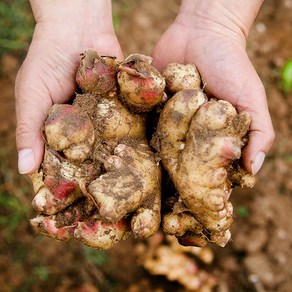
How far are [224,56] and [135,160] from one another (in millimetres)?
586

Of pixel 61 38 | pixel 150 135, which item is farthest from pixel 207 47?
pixel 61 38

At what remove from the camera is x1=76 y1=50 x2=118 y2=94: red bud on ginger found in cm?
152

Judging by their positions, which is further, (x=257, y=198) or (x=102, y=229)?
(x=257, y=198)

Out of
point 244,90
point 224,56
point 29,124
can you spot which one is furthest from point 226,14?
point 29,124

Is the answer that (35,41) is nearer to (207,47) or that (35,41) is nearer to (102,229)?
(207,47)

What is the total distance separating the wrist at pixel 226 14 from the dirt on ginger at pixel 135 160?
0.48 metres

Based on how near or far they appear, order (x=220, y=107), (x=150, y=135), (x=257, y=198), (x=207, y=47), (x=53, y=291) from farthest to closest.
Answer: (x=257, y=198)
(x=53, y=291)
(x=207, y=47)
(x=150, y=135)
(x=220, y=107)

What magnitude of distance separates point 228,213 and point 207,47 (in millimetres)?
711

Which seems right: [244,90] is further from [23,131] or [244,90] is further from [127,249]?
[127,249]

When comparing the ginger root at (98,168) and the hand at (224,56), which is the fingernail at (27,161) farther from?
the hand at (224,56)

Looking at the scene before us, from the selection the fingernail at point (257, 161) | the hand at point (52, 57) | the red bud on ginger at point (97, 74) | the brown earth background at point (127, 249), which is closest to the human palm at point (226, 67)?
the fingernail at point (257, 161)

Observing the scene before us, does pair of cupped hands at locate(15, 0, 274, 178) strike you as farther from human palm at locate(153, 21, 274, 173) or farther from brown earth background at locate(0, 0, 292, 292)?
brown earth background at locate(0, 0, 292, 292)

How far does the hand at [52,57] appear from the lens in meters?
1.58

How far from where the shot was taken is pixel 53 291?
254cm
